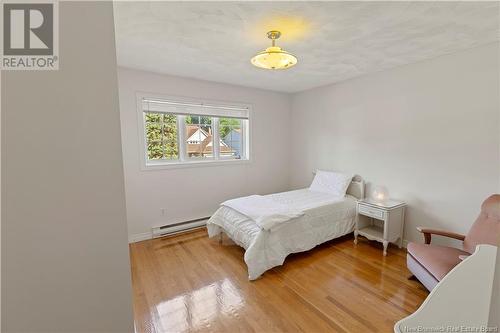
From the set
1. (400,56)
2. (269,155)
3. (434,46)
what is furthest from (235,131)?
(434,46)

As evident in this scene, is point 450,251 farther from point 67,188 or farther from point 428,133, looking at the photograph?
point 67,188

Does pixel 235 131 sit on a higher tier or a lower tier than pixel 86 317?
higher

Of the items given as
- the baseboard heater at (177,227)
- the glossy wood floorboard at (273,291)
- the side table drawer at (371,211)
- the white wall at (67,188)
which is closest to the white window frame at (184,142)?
the baseboard heater at (177,227)

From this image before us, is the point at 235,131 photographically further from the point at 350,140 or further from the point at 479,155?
the point at 479,155

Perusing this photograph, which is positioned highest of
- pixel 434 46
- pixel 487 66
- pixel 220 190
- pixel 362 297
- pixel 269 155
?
pixel 434 46

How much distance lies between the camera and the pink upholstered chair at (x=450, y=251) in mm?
1827

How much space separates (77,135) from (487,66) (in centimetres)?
340

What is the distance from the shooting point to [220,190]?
3.76 meters

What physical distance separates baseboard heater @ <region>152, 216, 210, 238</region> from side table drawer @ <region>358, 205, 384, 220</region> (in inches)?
91.4

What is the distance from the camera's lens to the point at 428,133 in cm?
264

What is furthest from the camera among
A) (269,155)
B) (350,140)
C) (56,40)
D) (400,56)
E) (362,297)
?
(269,155)

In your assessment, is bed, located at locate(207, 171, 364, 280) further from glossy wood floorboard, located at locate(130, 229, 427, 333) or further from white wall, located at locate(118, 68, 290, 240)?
white wall, located at locate(118, 68, 290, 240)

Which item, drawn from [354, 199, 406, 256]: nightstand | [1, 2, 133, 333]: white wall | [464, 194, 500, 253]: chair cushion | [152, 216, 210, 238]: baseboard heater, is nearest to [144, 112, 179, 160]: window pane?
[152, 216, 210, 238]: baseboard heater

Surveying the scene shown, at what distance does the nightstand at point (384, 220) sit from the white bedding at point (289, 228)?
14 centimetres
